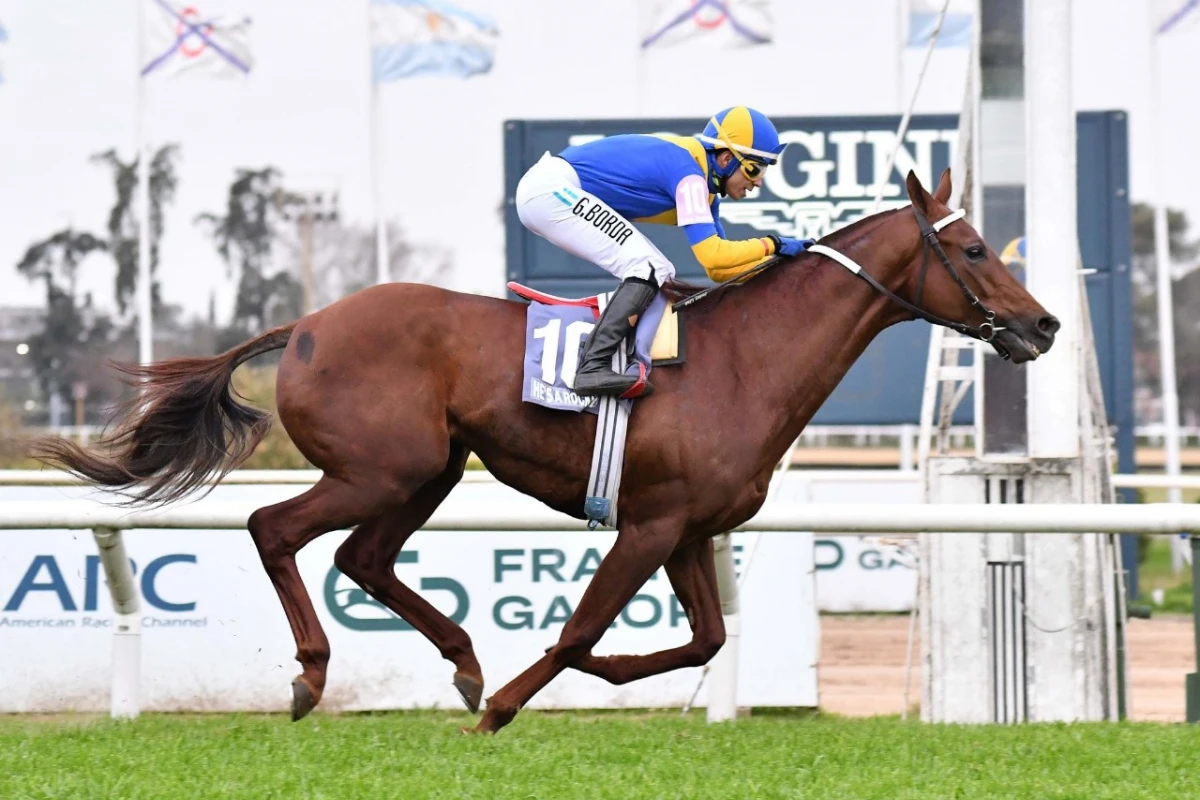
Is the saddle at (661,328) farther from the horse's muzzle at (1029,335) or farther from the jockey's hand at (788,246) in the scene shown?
the horse's muzzle at (1029,335)

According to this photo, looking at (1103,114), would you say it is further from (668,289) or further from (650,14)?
(650,14)

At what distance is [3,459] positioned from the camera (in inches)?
544

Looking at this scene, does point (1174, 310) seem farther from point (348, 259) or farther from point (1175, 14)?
point (1175, 14)

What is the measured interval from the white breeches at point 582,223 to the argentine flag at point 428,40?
45.7 feet

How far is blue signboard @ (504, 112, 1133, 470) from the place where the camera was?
32.9ft

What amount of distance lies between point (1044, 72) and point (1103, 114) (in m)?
3.59

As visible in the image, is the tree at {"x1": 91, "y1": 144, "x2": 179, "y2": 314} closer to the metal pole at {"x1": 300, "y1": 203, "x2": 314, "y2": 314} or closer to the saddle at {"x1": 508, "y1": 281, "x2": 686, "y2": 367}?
the metal pole at {"x1": 300, "y1": 203, "x2": 314, "y2": 314}

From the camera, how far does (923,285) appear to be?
16.5 feet

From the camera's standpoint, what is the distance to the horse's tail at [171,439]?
5.07m

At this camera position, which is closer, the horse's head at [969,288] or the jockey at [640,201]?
the jockey at [640,201]

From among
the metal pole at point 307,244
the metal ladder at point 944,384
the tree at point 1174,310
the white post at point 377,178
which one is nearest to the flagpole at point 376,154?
the white post at point 377,178

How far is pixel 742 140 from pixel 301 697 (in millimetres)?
2093

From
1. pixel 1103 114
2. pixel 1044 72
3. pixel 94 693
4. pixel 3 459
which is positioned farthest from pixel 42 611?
pixel 3 459

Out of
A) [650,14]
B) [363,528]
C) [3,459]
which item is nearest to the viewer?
[363,528]
